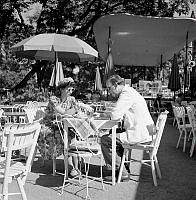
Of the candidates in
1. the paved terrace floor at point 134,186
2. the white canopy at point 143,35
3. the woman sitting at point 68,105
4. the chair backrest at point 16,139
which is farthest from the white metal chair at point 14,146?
the white canopy at point 143,35

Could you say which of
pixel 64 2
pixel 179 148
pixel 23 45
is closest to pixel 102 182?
pixel 179 148

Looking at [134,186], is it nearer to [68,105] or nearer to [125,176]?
[125,176]

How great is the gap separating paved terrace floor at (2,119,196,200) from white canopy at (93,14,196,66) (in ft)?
19.9

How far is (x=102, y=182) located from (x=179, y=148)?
368 cm

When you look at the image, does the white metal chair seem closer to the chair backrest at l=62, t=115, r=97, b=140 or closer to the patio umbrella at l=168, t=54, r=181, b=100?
the chair backrest at l=62, t=115, r=97, b=140

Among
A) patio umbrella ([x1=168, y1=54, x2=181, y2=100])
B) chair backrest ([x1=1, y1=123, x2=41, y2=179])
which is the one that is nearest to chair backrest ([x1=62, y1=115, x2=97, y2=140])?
chair backrest ([x1=1, y1=123, x2=41, y2=179])

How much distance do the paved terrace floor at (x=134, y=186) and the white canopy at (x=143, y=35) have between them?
606cm

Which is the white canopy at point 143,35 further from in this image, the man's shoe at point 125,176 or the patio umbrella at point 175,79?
the man's shoe at point 125,176

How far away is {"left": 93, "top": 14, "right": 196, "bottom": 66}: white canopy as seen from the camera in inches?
456

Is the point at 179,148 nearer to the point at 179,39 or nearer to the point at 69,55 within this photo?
the point at 69,55

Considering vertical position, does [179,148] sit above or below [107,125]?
below

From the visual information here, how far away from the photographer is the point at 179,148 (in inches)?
319

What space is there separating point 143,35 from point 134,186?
9.93 metres

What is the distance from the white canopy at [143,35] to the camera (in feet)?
38.0
